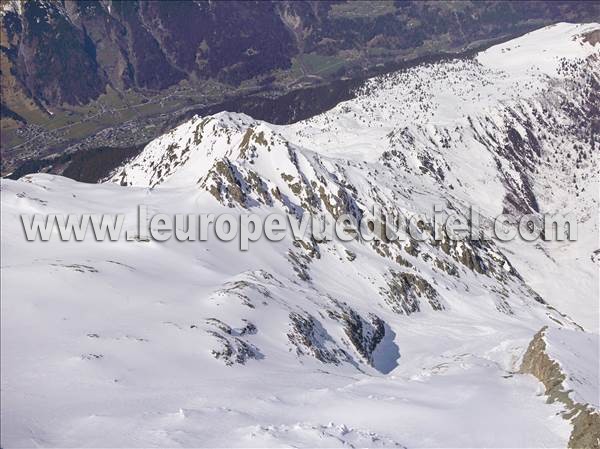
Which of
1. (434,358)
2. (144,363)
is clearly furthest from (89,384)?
(434,358)

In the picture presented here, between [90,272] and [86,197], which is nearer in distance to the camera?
[90,272]

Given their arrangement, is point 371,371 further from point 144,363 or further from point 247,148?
point 247,148

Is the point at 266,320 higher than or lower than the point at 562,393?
higher

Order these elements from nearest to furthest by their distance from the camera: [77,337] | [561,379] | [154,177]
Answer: [77,337] → [561,379] → [154,177]

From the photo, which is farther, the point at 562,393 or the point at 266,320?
the point at 266,320

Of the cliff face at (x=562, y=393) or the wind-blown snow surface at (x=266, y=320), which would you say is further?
the cliff face at (x=562, y=393)
